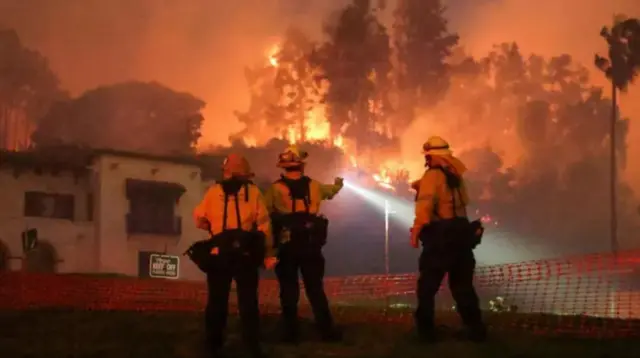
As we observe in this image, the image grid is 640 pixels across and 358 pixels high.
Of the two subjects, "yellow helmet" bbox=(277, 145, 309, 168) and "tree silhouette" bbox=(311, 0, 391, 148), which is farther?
"tree silhouette" bbox=(311, 0, 391, 148)

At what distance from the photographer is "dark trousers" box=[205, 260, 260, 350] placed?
518 cm

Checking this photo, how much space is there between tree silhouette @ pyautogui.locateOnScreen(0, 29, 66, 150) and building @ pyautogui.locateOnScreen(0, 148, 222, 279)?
13.8ft

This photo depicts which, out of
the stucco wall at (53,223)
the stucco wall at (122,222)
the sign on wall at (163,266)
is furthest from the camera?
the stucco wall at (122,222)

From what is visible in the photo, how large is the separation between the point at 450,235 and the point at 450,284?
483 millimetres

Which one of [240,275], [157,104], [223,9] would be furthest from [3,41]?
[240,275]

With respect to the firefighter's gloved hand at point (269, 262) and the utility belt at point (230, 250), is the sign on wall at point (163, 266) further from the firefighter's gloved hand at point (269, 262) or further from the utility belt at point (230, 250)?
the utility belt at point (230, 250)

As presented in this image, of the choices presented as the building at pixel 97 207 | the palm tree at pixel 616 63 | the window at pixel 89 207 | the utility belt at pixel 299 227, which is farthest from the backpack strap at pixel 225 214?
the palm tree at pixel 616 63

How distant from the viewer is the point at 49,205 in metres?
22.9

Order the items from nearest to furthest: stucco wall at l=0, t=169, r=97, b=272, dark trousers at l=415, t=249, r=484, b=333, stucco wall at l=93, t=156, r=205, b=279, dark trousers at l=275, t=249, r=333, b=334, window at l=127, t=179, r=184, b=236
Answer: dark trousers at l=415, t=249, r=484, b=333 → dark trousers at l=275, t=249, r=333, b=334 → stucco wall at l=0, t=169, r=97, b=272 → stucco wall at l=93, t=156, r=205, b=279 → window at l=127, t=179, r=184, b=236

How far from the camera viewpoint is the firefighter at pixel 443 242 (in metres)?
5.48

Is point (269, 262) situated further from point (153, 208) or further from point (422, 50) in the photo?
point (422, 50)

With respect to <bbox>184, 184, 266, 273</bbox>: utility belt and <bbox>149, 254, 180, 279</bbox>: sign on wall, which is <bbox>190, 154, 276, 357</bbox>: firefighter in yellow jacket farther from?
<bbox>149, 254, 180, 279</bbox>: sign on wall

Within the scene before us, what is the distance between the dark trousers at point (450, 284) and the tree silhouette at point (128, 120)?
22.6m

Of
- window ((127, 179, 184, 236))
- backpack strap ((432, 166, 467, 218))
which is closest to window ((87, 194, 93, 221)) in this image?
window ((127, 179, 184, 236))
